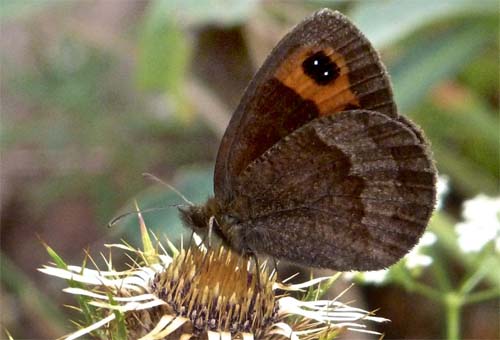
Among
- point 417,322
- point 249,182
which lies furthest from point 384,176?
point 417,322

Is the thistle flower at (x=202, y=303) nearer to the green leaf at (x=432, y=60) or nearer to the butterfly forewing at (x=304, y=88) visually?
the butterfly forewing at (x=304, y=88)

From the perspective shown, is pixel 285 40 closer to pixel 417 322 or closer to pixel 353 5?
pixel 353 5

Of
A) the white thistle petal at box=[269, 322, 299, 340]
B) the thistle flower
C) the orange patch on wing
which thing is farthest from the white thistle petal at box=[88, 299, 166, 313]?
the orange patch on wing

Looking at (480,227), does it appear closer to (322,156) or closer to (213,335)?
(322,156)

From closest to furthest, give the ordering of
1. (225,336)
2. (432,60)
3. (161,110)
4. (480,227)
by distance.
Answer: (225,336)
(480,227)
(432,60)
(161,110)

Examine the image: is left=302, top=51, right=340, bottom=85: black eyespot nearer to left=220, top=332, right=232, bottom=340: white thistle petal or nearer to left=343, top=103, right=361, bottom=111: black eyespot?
left=343, top=103, right=361, bottom=111: black eyespot

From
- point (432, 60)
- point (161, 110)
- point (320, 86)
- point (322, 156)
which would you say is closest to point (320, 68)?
point (320, 86)

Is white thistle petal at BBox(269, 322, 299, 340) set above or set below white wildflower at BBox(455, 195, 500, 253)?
below

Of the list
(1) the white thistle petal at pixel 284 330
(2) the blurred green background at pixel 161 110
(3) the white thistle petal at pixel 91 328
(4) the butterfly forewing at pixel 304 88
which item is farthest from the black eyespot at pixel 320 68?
(2) the blurred green background at pixel 161 110
